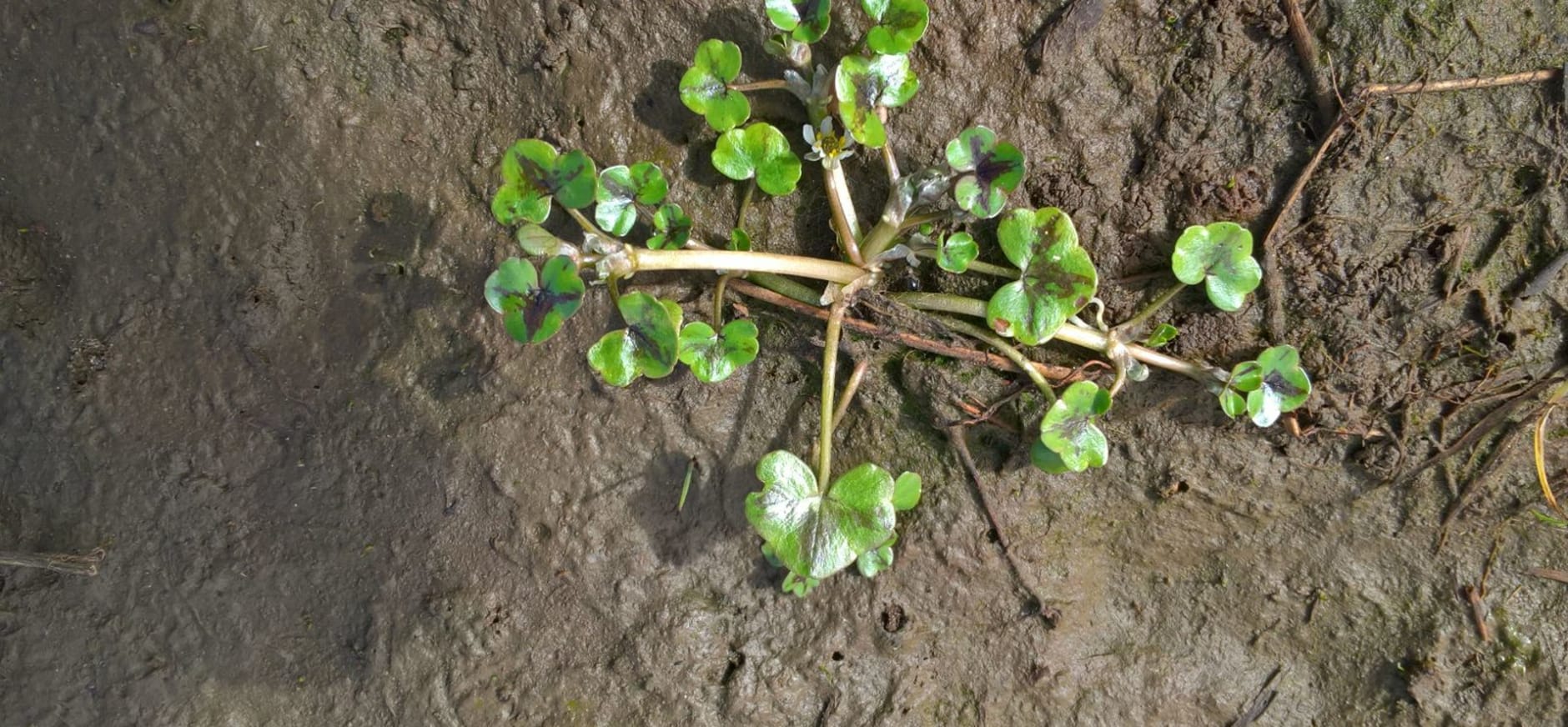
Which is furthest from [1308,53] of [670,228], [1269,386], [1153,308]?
[670,228]

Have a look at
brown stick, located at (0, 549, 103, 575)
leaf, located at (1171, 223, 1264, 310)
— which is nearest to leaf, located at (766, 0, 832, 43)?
leaf, located at (1171, 223, 1264, 310)

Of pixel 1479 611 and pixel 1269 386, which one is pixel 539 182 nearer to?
pixel 1269 386

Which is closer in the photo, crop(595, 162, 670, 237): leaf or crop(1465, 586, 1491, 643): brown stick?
crop(595, 162, 670, 237): leaf

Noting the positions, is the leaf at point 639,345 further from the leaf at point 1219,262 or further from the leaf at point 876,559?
the leaf at point 1219,262

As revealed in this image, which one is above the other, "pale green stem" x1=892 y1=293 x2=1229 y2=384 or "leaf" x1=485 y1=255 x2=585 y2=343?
"leaf" x1=485 y1=255 x2=585 y2=343

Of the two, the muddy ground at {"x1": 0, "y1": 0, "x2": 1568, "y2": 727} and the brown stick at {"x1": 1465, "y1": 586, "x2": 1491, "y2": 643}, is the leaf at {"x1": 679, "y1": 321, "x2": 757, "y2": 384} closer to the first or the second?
the muddy ground at {"x1": 0, "y1": 0, "x2": 1568, "y2": 727}

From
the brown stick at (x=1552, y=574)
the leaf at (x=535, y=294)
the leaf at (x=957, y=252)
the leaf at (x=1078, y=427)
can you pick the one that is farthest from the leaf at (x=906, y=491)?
the brown stick at (x=1552, y=574)
